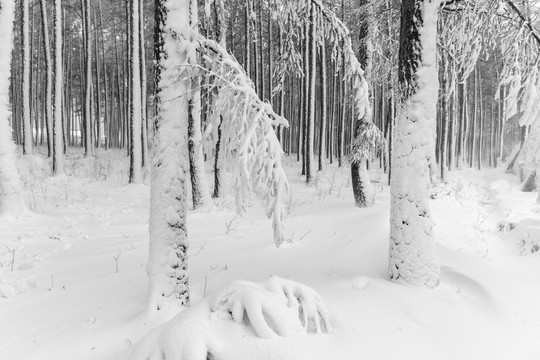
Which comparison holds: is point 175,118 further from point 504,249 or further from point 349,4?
point 349,4

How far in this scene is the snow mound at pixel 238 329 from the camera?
2.40 metres

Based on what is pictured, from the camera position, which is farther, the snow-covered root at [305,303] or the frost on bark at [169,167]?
the frost on bark at [169,167]

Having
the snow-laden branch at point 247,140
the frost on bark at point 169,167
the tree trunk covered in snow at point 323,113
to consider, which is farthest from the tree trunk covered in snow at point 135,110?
the snow-laden branch at point 247,140

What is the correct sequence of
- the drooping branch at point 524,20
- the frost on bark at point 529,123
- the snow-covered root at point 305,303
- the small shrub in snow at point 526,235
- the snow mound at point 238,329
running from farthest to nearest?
the small shrub in snow at point 526,235 → the drooping branch at point 524,20 → the frost on bark at point 529,123 → the snow-covered root at point 305,303 → the snow mound at point 238,329

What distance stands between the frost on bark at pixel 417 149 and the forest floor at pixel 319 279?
26 centimetres

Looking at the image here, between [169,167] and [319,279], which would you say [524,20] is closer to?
[319,279]

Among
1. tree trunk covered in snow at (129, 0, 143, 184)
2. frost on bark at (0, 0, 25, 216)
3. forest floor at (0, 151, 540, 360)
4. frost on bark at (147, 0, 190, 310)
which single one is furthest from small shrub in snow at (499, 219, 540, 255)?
tree trunk covered in snow at (129, 0, 143, 184)

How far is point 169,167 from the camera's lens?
3.52 metres

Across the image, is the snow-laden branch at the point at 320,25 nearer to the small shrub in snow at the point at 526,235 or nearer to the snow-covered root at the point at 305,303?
the snow-covered root at the point at 305,303

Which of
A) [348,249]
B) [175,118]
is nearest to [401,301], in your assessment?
[348,249]

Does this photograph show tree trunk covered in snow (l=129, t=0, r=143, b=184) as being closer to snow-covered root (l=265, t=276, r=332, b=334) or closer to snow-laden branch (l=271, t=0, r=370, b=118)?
snow-laden branch (l=271, t=0, r=370, b=118)

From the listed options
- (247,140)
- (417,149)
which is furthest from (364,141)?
(247,140)

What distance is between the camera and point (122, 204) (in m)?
10.5

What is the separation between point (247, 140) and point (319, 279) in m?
1.92
